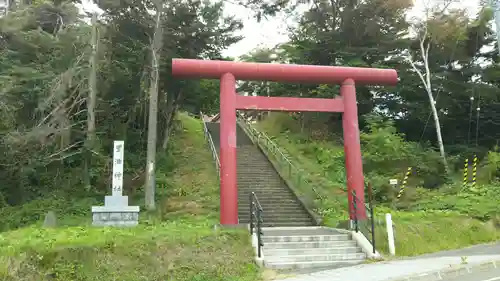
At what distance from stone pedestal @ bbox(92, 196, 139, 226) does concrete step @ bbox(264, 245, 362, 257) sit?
3.34 meters

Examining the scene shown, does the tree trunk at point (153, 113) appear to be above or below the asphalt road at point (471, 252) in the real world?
above

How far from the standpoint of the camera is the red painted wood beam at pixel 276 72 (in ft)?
40.3

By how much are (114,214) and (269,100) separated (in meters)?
5.28

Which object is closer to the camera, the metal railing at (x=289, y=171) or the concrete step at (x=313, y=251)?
the concrete step at (x=313, y=251)

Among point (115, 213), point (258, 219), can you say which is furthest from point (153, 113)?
point (258, 219)

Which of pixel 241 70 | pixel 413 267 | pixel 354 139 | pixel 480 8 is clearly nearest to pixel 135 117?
pixel 241 70

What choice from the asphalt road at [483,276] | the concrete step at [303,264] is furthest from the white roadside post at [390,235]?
the asphalt road at [483,276]

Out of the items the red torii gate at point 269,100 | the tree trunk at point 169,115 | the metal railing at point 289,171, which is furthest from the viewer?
the tree trunk at point 169,115

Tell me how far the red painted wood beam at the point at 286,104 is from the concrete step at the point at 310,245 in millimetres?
3986

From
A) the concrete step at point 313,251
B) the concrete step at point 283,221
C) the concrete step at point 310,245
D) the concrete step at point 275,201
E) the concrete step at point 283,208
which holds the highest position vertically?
the concrete step at point 275,201

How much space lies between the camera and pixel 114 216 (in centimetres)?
1048

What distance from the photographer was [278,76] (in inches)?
503

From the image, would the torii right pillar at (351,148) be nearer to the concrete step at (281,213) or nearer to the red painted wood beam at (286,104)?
the red painted wood beam at (286,104)

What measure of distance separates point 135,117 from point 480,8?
18761mm
